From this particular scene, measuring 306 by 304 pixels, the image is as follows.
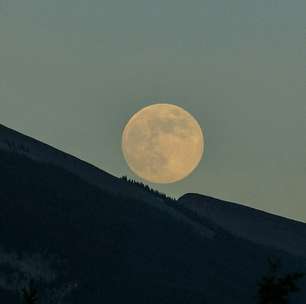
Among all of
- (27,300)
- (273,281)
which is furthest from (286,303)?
(27,300)

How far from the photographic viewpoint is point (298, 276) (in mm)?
63344

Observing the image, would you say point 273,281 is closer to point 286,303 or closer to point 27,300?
point 286,303

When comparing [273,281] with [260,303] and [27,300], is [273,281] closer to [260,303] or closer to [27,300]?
[260,303]

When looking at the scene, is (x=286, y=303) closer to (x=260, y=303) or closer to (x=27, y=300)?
(x=260, y=303)

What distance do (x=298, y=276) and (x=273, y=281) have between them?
2.41m

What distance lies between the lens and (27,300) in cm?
6888

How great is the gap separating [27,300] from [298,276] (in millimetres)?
15730

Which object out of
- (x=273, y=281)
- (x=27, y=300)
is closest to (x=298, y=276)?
(x=273, y=281)

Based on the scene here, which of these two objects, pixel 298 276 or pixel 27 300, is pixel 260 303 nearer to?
pixel 298 276

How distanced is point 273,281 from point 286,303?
4.44ft

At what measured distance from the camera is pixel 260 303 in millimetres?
65562

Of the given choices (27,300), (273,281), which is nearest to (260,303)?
(273,281)

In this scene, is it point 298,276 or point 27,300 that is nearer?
point 298,276
